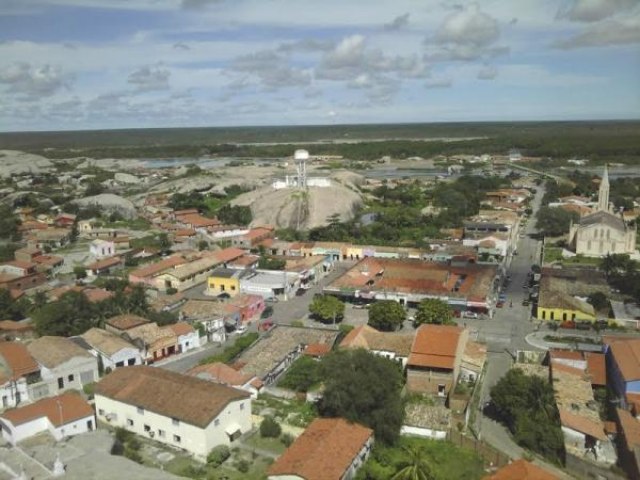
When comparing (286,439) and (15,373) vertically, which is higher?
(15,373)

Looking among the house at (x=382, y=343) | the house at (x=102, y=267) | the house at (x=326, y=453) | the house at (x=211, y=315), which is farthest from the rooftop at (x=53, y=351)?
the house at (x=102, y=267)

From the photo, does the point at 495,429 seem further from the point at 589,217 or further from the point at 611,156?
the point at 611,156

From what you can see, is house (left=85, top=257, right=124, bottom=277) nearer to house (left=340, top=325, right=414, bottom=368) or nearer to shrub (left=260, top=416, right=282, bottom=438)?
house (left=340, top=325, right=414, bottom=368)

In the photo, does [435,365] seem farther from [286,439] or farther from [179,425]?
[179,425]

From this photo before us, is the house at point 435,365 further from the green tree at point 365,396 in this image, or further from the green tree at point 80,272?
the green tree at point 80,272

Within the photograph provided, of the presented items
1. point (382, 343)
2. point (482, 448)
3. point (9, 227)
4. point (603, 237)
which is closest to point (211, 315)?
point (382, 343)

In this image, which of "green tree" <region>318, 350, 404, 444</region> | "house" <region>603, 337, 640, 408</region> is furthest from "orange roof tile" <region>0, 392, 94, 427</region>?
"house" <region>603, 337, 640, 408</region>
